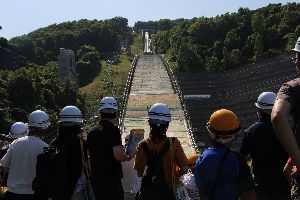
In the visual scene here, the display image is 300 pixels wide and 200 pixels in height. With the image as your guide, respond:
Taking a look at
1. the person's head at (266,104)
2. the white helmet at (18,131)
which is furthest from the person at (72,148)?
the white helmet at (18,131)

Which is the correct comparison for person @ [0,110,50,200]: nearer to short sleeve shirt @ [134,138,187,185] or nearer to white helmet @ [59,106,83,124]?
white helmet @ [59,106,83,124]

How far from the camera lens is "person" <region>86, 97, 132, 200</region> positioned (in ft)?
18.1

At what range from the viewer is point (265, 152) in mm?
4910

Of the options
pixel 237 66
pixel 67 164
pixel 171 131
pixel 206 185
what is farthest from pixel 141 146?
pixel 237 66

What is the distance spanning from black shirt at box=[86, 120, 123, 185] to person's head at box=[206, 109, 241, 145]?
5.18 feet

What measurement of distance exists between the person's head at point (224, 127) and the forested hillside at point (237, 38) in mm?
61244

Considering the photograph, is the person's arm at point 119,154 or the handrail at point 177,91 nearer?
the person's arm at point 119,154

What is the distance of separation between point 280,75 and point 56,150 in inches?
2053

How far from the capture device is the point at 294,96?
3217mm

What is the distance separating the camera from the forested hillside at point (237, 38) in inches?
2709

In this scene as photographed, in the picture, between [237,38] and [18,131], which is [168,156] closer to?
[18,131]

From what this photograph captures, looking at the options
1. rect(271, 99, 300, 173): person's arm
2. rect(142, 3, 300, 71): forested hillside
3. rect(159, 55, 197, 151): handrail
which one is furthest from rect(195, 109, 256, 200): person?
rect(142, 3, 300, 71): forested hillside

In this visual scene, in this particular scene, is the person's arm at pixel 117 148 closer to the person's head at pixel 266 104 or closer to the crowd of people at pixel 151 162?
the crowd of people at pixel 151 162

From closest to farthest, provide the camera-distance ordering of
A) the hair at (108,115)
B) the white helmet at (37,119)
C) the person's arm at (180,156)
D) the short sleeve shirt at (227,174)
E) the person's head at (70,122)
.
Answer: the short sleeve shirt at (227,174)
the person's arm at (180,156)
the person's head at (70,122)
the white helmet at (37,119)
the hair at (108,115)
